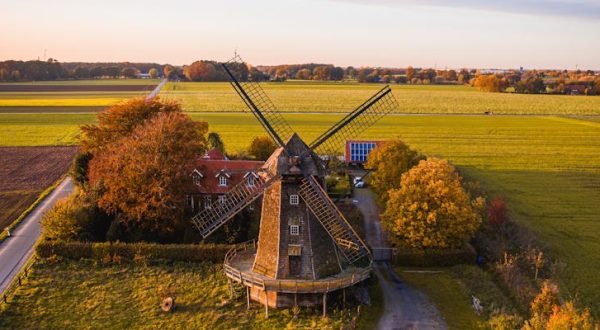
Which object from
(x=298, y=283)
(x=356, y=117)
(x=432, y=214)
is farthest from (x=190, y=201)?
(x=432, y=214)

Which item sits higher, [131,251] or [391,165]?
[391,165]

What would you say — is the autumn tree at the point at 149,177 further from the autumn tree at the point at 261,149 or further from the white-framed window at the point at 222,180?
the autumn tree at the point at 261,149

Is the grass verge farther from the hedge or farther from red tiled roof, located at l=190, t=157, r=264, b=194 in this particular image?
red tiled roof, located at l=190, t=157, r=264, b=194

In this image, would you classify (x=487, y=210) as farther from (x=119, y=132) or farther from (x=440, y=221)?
(x=119, y=132)

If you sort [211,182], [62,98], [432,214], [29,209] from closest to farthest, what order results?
[432,214]
[211,182]
[29,209]
[62,98]

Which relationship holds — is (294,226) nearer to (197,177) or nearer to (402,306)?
(402,306)


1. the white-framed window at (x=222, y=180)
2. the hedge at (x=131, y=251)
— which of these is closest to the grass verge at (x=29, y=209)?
the hedge at (x=131, y=251)
